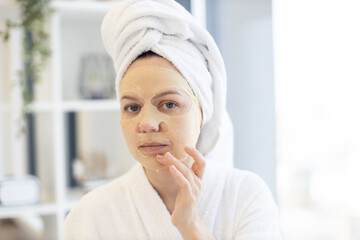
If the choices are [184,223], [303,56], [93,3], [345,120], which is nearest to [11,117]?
[93,3]

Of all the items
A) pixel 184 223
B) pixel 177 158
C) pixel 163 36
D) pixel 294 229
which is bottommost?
pixel 294 229

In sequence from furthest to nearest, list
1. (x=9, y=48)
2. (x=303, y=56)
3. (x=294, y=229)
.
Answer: (x=294, y=229)
(x=9, y=48)
(x=303, y=56)

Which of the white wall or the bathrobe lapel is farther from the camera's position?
the white wall

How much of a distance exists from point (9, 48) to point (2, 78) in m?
0.15

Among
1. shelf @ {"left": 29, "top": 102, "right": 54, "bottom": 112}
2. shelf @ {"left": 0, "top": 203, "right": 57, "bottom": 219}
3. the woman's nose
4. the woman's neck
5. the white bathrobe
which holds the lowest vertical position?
shelf @ {"left": 0, "top": 203, "right": 57, "bottom": 219}

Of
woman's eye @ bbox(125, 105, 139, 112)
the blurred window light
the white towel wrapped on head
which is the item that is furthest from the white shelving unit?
woman's eye @ bbox(125, 105, 139, 112)

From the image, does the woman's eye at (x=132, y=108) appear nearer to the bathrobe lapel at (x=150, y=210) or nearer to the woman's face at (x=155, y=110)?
the woman's face at (x=155, y=110)

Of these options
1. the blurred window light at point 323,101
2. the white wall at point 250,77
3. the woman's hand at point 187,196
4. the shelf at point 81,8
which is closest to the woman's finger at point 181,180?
the woman's hand at point 187,196

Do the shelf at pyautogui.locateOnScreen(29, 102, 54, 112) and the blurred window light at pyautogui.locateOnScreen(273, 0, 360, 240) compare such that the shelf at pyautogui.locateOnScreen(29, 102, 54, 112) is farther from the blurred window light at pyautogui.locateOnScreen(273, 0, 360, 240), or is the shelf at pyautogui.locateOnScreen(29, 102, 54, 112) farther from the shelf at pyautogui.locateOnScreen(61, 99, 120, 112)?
the blurred window light at pyautogui.locateOnScreen(273, 0, 360, 240)

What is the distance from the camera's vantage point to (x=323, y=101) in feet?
6.52

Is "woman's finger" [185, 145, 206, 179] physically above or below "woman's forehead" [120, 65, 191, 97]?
below

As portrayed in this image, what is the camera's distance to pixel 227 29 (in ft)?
6.03

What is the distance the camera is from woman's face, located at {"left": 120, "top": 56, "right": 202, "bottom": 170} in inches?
33.8

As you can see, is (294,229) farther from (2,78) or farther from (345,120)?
(2,78)
